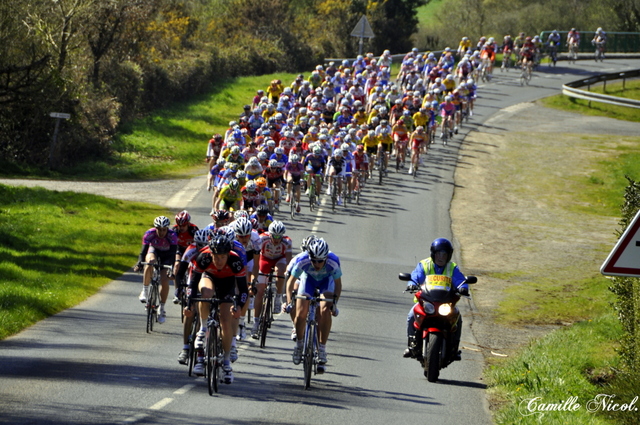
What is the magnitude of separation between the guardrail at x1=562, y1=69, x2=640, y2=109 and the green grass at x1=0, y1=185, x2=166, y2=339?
29.8 m

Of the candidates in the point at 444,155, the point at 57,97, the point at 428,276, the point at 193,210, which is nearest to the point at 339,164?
the point at 193,210

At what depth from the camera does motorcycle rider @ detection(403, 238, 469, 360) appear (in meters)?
12.6

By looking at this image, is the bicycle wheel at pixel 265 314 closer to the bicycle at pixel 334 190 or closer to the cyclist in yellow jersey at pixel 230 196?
the cyclist in yellow jersey at pixel 230 196

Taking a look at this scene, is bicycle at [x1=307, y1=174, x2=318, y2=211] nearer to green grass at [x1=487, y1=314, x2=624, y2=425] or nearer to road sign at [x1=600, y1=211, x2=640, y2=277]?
green grass at [x1=487, y1=314, x2=624, y2=425]

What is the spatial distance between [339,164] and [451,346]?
17.0 metres

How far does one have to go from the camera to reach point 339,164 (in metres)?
29.2

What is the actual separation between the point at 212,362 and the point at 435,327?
2.93 meters

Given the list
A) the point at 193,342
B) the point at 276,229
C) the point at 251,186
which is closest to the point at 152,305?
the point at 276,229

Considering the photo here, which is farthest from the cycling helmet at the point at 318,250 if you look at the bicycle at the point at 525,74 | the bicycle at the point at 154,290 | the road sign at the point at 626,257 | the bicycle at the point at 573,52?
the bicycle at the point at 573,52

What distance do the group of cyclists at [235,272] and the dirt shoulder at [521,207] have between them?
4.38m

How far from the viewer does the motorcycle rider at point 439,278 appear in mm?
12609

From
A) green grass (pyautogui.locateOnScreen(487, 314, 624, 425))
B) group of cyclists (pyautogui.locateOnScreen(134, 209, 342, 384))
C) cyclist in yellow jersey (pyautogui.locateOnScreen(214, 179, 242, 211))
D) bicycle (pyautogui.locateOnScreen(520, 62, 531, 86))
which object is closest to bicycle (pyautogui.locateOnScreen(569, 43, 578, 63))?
bicycle (pyautogui.locateOnScreen(520, 62, 531, 86))

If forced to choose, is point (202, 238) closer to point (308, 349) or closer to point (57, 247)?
point (308, 349)

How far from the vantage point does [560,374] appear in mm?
13844
